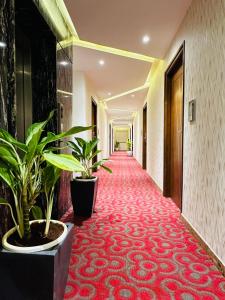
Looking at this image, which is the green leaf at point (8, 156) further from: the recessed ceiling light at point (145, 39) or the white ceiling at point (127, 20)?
the recessed ceiling light at point (145, 39)

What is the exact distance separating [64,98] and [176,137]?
184 centimetres

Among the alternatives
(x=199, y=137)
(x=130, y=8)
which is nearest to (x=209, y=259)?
(x=199, y=137)

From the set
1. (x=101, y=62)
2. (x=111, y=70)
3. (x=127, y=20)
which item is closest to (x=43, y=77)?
(x=127, y=20)

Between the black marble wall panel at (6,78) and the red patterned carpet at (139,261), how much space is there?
0.73 meters

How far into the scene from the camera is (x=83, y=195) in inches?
110

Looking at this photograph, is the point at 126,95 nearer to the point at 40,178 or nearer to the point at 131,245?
the point at 131,245

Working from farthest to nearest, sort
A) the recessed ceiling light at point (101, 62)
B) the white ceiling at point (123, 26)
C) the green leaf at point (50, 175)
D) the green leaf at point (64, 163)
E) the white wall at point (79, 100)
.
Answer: the white wall at point (79, 100), the recessed ceiling light at point (101, 62), the white ceiling at point (123, 26), the green leaf at point (50, 175), the green leaf at point (64, 163)

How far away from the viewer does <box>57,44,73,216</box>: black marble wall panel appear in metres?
2.68

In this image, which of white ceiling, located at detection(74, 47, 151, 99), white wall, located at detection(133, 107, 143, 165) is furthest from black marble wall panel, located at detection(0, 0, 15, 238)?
white wall, located at detection(133, 107, 143, 165)

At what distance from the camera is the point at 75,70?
16.4 feet

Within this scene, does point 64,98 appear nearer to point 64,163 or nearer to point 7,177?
point 7,177

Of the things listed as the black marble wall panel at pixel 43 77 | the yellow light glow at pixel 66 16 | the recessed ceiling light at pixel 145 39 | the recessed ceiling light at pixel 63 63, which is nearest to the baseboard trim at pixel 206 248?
the black marble wall panel at pixel 43 77

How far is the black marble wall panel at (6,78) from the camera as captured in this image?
4.52 feet

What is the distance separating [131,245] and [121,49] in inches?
129
